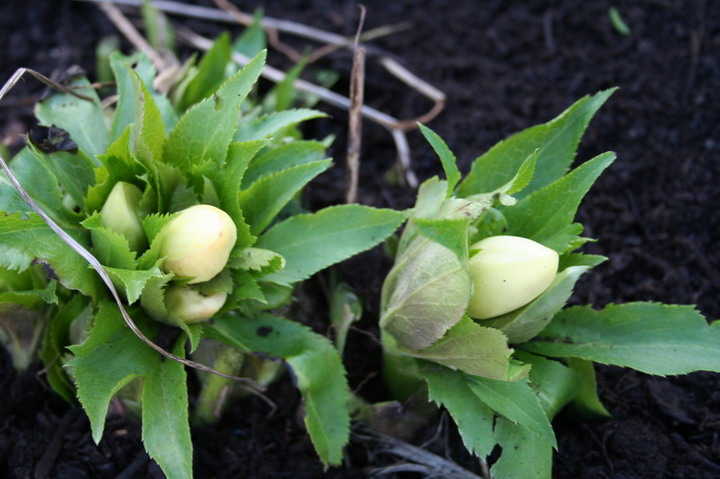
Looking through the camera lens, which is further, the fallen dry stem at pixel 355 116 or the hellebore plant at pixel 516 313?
the fallen dry stem at pixel 355 116

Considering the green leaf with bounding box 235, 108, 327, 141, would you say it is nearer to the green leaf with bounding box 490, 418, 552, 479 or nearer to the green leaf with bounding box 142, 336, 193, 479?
the green leaf with bounding box 142, 336, 193, 479

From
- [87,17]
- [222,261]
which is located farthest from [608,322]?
[87,17]

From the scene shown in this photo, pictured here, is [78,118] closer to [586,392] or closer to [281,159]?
[281,159]

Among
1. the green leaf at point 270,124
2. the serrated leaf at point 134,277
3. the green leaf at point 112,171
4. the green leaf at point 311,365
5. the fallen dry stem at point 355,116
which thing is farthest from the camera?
the fallen dry stem at point 355,116

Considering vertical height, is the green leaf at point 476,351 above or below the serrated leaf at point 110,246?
below

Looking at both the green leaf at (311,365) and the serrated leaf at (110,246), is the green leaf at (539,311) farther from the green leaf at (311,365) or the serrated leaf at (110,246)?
the serrated leaf at (110,246)

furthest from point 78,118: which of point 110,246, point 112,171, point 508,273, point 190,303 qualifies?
point 508,273

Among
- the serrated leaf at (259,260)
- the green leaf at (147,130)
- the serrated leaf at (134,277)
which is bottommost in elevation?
the serrated leaf at (259,260)

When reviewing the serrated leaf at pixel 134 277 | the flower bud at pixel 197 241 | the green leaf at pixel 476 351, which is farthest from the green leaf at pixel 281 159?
the green leaf at pixel 476 351
